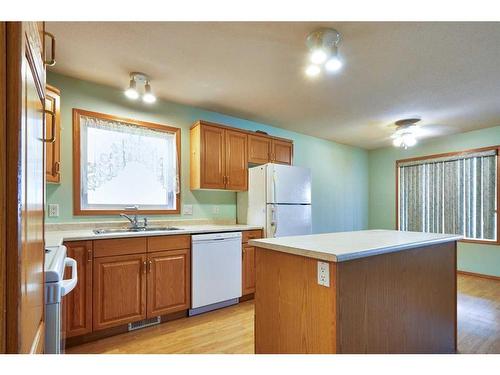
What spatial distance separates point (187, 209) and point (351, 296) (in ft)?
7.59

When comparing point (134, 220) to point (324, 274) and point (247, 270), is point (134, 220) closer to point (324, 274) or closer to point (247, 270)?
point (247, 270)

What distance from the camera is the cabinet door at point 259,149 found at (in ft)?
11.5

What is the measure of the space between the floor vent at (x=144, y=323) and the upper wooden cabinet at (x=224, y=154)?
4.61 feet

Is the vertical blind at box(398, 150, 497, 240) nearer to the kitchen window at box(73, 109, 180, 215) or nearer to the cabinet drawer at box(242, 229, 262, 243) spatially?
the cabinet drawer at box(242, 229, 262, 243)

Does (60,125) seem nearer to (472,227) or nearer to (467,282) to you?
(467,282)

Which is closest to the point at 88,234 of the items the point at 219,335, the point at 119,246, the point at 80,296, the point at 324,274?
the point at 119,246

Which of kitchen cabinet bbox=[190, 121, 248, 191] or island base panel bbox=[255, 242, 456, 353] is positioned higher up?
kitchen cabinet bbox=[190, 121, 248, 191]

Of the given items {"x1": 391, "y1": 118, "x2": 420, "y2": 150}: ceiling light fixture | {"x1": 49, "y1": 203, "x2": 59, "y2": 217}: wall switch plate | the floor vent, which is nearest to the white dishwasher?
the floor vent

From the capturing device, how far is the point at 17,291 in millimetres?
538

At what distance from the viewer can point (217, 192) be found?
3.53 m

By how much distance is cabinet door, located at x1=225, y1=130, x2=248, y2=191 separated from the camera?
3.31m

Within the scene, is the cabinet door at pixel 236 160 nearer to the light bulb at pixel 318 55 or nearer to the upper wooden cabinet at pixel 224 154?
the upper wooden cabinet at pixel 224 154

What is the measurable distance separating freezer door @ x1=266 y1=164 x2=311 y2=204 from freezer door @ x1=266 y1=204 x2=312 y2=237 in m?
0.08

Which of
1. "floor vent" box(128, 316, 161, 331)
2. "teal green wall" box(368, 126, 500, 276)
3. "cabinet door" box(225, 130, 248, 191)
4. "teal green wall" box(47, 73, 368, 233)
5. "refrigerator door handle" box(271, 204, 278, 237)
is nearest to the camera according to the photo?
"floor vent" box(128, 316, 161, 331)
